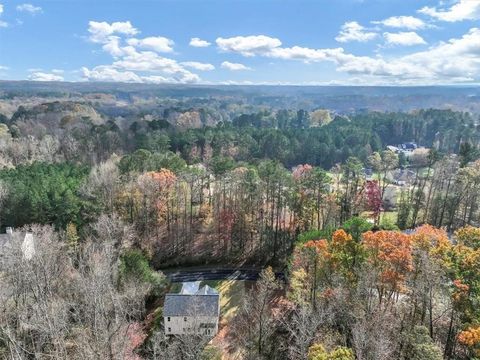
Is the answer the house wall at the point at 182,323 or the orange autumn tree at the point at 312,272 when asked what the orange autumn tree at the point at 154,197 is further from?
the orange autumn tree at the point at 312,272

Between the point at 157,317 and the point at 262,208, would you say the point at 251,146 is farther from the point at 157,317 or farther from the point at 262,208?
the point at 157,317

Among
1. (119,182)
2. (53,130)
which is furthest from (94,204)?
(53,130)

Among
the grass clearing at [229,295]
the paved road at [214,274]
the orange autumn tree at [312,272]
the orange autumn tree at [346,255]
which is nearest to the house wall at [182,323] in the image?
the grass clearing at [229,295]

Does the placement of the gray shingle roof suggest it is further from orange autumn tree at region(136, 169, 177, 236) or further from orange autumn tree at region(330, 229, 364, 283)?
orange autumn tree at region(136, 169, 177, 236)

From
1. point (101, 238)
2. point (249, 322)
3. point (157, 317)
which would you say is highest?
point (101, 238)

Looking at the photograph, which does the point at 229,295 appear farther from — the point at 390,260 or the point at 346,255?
the point at 390,260

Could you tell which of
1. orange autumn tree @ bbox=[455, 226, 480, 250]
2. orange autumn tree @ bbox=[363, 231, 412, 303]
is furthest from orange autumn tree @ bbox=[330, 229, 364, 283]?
orange autumn tree @ bbox=[455, 226, 480, 250]

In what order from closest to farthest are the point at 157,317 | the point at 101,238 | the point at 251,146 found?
the point at 157,317 < the point at 101,238 < the point at 251,146
